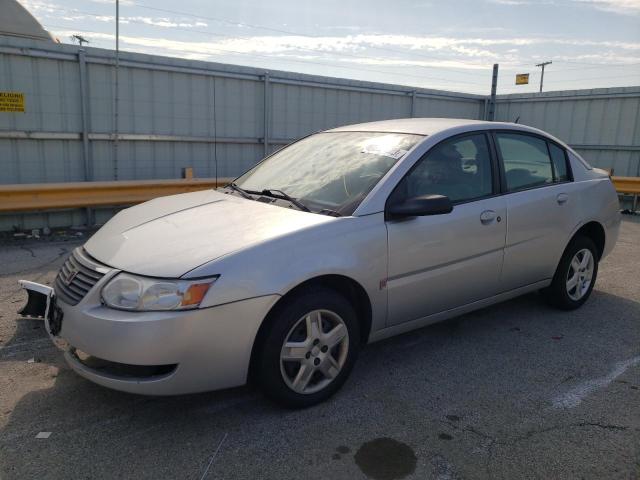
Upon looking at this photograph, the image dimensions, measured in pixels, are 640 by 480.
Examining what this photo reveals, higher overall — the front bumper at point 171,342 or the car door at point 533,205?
the car door at point 533,205

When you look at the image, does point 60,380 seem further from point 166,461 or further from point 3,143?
point 3,143

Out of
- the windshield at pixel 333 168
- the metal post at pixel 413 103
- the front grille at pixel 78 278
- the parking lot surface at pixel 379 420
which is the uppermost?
the metal post at pixel 413 103

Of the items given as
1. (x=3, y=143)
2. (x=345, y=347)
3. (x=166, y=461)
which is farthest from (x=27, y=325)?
(x=3, y=143)

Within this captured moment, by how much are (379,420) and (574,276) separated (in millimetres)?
2763

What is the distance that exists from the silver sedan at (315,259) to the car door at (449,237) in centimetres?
1

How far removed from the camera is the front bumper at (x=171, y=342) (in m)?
2.56

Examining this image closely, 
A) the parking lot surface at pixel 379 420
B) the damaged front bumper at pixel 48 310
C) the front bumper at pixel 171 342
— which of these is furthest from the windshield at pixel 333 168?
the damaged front bumper at pixel 48 310

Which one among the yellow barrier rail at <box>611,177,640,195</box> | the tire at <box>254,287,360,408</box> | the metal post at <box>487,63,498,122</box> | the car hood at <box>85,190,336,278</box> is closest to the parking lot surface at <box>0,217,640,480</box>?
the tire at <box>254,287,360,408</box>

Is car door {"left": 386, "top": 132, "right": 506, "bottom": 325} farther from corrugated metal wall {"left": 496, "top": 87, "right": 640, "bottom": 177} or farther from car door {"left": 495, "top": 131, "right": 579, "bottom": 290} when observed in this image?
corrugated metal wall {"left": 496, "top": 87, "right": 640, "bottom": 177}

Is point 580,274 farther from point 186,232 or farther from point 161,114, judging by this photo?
point 161,114

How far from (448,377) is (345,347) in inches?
33.2

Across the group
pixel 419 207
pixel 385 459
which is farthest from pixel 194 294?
pixel 419 207

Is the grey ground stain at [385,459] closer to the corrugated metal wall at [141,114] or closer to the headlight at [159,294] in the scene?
the headlight at [159,294]

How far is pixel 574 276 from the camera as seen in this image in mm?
4801
